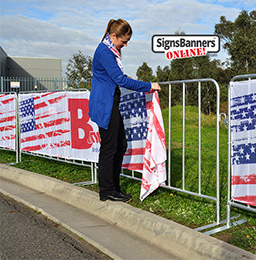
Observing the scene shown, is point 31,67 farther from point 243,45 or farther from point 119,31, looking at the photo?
point 119,31

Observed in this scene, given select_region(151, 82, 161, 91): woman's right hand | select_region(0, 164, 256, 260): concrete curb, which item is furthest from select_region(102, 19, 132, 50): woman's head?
select_region(0, 164, 256, 260): concrete curb

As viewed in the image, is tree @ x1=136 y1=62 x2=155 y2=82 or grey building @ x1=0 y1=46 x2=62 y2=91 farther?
grey building @ x1=0 y1=46 x2=62 y2=91

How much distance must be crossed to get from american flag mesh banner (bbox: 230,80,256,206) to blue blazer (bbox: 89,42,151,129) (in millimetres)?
1173

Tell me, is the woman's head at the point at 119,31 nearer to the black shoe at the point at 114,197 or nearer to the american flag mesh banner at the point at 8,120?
the black shoe at the point at 114,197

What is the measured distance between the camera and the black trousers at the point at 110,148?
4.72 metres

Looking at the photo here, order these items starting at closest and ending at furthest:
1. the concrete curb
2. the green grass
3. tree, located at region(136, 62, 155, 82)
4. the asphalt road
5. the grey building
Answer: the concrete curb → the asphalt road → the green grass → tree, located at region(136, 62, 155, 82) → the grey building

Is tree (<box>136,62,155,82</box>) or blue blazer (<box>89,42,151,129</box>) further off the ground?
tree (<box>136,62,155,82</box>)

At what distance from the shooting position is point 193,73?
117 feet

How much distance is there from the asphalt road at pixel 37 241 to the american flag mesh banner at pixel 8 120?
385 cm

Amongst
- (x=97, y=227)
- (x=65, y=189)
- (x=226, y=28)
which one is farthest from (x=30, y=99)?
(x=226, y=28)

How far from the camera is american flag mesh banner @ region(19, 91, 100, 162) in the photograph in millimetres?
6172

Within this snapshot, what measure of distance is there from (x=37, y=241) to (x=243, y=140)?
225 cm

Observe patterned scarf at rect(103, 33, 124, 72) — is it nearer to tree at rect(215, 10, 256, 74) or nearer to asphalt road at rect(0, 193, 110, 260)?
asphalt road at rect(0, 193, 110, 260)

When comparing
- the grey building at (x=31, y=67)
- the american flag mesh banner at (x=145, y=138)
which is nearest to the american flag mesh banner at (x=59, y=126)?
the american flag mesh banner at (x=145, y=138)
